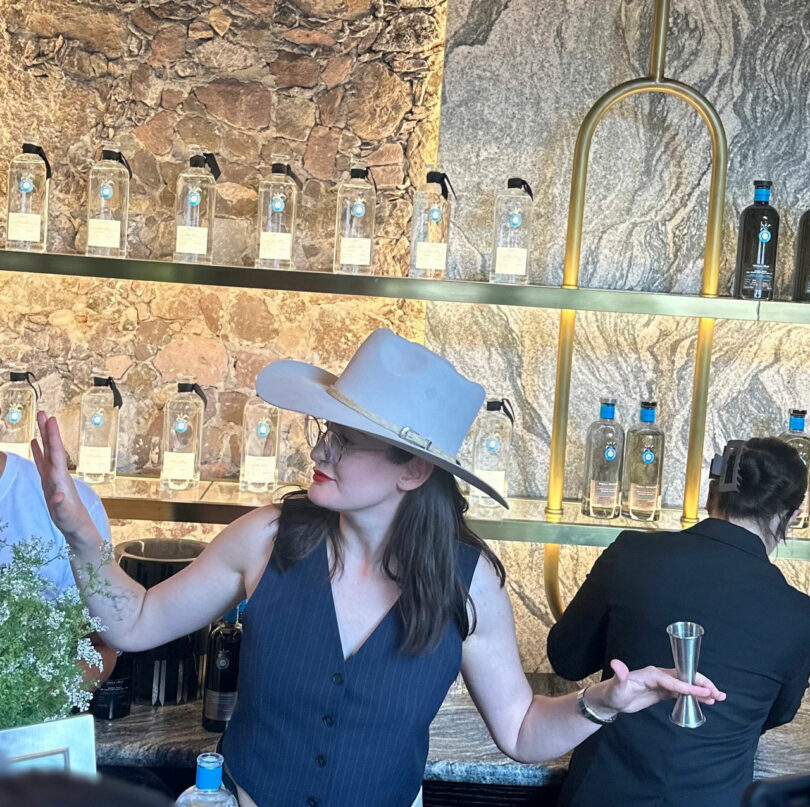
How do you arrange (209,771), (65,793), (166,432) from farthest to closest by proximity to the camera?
(166,432), (209,771), (65,793)

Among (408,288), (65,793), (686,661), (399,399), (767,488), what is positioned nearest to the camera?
(65,793)

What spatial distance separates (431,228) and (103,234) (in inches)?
27.4

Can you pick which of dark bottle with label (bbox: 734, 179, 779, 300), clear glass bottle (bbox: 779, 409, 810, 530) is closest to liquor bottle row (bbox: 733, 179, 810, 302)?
dark bottle with label (bbox: 734, 179, 779, 300)

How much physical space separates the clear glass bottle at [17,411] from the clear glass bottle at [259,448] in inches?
18.1

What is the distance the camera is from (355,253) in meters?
2.44

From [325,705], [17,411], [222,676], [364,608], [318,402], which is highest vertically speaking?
[318,402]

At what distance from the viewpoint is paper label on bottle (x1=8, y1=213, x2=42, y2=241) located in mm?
2406

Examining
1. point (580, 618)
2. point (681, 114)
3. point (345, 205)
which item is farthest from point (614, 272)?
point (580, 618)

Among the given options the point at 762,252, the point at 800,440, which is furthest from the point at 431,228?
the point at 800,440

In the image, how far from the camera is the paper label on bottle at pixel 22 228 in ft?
7.89

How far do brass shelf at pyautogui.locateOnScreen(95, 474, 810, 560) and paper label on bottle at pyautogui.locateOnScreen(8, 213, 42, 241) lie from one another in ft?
1.80

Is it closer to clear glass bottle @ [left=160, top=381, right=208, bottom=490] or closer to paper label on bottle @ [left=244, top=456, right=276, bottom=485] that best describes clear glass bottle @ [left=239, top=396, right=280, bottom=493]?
paper label on bottle @ [left=244, top=456, right=276, bottom=485]

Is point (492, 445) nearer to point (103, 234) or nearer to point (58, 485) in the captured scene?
point (103, 234)

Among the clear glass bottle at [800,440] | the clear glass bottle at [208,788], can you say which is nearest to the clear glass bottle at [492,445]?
the clear glass bottle at [800,440]
